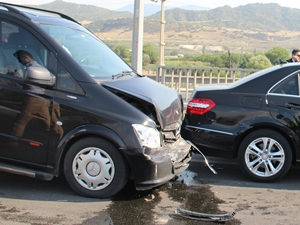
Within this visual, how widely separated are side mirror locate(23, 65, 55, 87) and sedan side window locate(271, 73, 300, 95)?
9.69ft

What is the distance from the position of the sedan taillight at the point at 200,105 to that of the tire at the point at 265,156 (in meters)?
0.65

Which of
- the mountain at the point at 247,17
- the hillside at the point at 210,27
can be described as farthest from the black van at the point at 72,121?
the mountain at the point at 247,17

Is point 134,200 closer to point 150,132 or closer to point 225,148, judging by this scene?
point 150,132

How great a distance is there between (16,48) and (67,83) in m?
0.78

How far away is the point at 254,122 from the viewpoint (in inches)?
234

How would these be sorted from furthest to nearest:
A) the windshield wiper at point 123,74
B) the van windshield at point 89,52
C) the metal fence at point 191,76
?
the metal fence at point 191,76 < the windshield wiper at point 123,74 < the van windshield at point 89,52

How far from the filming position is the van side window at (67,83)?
4.93 metres

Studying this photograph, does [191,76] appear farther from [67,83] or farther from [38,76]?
[38,76]

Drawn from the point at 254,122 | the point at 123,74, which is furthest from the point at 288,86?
the point at 123,74

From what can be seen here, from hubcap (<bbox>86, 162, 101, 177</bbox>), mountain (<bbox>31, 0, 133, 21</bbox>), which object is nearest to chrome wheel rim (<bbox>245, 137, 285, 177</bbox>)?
hubcap (<bbox>86, 162, 101, 177</bbox>)

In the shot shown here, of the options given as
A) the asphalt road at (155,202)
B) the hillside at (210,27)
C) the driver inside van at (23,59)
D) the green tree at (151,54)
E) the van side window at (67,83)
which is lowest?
the asphalt road at (155,202)

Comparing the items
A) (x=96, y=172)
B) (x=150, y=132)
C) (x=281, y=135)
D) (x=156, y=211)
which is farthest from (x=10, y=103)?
(x=281, y=135)

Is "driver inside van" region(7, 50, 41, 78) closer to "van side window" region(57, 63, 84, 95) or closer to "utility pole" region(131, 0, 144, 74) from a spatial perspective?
"van side window" region(57, 63, 84, 95)

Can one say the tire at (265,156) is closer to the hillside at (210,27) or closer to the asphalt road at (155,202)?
the asphalt road at (155,202)
